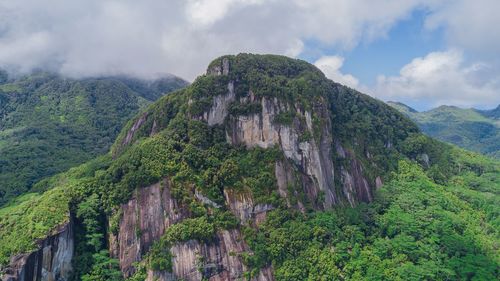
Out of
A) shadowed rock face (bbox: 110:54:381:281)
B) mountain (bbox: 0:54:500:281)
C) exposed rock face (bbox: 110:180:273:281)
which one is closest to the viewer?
exposed rock face (bbox: 110:180:273:281)

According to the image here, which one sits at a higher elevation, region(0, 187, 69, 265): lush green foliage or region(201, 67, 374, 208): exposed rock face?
region(201, 67, 374, 208): exposed rock face

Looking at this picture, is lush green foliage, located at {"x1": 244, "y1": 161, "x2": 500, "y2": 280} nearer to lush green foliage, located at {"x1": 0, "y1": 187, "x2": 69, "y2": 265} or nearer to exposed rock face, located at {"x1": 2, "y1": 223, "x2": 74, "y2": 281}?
exposed rock face, located at {"x1": 2, "y1": 223, "x2": 74, "y2": 281}

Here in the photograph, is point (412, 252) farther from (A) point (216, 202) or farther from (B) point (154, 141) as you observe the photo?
(B) point (154, 141)

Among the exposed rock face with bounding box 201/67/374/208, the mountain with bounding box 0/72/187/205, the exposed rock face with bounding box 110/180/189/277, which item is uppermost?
the mountain with bounding box 0/72/187/205

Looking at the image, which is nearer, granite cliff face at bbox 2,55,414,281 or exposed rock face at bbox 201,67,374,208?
granite cliff face at bbox 2,55,414,281

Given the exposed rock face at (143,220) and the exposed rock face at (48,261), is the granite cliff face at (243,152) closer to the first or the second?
the exposed rock face at (143,220)

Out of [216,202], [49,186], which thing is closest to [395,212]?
[216,202]

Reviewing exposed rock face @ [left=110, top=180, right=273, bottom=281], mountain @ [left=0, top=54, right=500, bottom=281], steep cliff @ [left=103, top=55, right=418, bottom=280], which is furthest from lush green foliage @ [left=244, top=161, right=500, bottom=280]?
steep cliff @ [left=103, top=55, right=418, bottom=280]

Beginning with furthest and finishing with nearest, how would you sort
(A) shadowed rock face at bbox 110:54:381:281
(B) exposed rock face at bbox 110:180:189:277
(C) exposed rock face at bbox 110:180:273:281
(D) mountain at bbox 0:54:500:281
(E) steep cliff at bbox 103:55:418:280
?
(E) steep cliff at bbox 103:55:418:280 < (B) exposed rock face at bbox 110:180:189:277 < (A) shadowed rock face at bbox 110:54:381:281 < (D) mountain at bbox 0:54:500:281 < (C) exposed rock face at bbox 110:180:273:281
